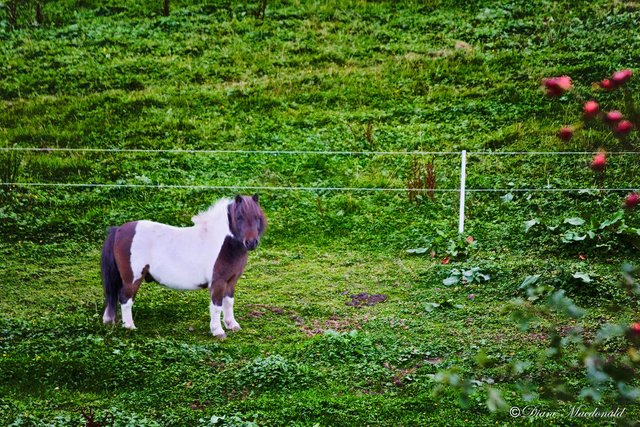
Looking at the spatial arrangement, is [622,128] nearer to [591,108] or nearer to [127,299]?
[591,108]

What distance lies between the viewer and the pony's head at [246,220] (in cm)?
786

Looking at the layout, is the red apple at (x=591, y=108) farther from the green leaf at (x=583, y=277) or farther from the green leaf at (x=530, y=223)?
the green leaf at (x=530, y=223)

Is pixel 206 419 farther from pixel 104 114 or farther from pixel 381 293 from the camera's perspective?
pixel 104 114

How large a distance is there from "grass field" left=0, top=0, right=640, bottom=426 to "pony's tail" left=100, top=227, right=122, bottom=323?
8.6 inches

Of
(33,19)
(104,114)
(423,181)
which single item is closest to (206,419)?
(423,181)

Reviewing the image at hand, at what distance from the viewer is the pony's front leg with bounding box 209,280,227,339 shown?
816 centimetres

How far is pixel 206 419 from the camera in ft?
21.0

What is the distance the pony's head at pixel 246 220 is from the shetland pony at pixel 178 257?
0.16ft

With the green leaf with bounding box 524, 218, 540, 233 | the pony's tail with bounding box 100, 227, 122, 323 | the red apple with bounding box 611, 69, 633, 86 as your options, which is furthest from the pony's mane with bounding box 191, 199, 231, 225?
the red apple with bounding box 611, 69, 633, 86

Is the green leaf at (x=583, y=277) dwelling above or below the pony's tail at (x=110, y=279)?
below

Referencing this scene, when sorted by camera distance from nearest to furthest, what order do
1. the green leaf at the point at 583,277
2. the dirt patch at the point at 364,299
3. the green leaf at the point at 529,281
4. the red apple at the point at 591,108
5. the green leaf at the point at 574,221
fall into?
1. the red apple at the point at 591,108
2. the green leaf at the point at 583,277
3. the green leaf at the point at 529,281
4. the dirt patch at the point at 364,299
5. the green leaf at the point at 574,221

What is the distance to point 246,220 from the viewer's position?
788cm

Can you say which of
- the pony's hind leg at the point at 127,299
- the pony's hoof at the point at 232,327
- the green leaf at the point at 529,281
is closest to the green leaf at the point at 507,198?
the green leaf at the point at 529,281

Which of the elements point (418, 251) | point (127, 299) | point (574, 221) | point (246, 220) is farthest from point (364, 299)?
point (574, 221)
